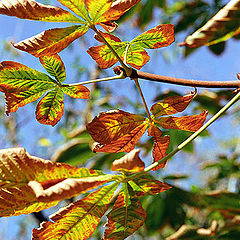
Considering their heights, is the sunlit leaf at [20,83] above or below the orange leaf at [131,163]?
above

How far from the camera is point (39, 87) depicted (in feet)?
1.69

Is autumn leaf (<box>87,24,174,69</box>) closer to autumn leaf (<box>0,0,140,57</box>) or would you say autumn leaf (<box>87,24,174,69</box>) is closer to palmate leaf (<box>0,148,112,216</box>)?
autumn leaf (<box>0,0,140,57</box>)

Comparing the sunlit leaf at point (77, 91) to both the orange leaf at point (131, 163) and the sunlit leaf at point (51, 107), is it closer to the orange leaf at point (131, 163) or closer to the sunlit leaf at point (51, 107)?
the sunlit leaf at point (51, 107)

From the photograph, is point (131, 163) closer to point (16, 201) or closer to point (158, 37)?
point (16, 201)

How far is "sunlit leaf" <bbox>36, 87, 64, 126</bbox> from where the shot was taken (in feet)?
1.78

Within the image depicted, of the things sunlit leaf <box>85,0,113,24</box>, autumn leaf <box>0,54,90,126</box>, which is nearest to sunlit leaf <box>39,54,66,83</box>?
autumn leaf <box>0,54,90,126</box>

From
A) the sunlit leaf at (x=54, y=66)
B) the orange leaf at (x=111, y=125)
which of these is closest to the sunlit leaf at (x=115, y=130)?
the orange leaf at (x=111, y=125)

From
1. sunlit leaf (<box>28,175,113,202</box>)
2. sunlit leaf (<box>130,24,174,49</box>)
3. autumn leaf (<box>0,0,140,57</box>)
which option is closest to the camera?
sunlit leaf (<box>28,175,113,202</box>)

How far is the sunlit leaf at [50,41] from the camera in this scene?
45cm

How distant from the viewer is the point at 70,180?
0.33 m

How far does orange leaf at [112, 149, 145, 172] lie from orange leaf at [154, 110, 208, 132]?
5.7 inches

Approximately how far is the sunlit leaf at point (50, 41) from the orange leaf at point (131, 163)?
0.66 ft

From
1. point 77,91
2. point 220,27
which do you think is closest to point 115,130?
point 77,91

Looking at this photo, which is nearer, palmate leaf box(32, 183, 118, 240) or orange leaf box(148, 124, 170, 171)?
palmate leaf box(32, 183, 118, 240)
